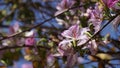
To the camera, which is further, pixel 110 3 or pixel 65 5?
pixel 65 5

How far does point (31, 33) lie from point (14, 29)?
229 mm

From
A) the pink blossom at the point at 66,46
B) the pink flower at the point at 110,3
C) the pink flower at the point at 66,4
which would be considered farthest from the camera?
the pink flower at the point at 66,4

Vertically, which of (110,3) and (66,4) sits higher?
(66,4)

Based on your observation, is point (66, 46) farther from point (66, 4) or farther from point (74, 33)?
point (66, 4)

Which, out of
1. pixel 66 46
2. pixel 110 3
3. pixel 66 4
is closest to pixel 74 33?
pixel 66 46

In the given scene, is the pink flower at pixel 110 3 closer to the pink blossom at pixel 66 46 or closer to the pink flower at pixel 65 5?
the pink blossom at pixel 66 46

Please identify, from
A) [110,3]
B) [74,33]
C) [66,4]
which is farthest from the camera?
[66,4]

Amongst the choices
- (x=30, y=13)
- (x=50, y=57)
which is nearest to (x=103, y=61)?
(x=50, y=57)

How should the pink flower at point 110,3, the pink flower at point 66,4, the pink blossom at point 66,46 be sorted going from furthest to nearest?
the pink flower at point 66,4
the pink blossom at point 66,46
the pink flower at point 110,3

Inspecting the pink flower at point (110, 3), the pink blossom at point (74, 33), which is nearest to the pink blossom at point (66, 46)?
the pink blossom at point (74, 33)

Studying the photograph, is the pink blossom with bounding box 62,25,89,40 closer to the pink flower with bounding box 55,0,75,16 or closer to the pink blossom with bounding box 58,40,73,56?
the pink blossom with bounding box 58,40,73,56

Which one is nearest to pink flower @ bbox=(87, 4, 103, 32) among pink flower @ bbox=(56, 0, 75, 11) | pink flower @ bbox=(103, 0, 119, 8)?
pink flower @ bbox=(103, 0, 119, 8)

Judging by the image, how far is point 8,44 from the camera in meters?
2.18

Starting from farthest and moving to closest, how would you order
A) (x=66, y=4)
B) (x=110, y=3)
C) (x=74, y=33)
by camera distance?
(x=66, y=4), (x=74, y=33), (x=110, y=3)
